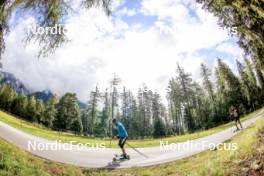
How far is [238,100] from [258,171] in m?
29.0

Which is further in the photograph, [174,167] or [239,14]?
[174,167]

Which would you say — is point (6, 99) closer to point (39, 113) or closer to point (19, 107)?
point (19, 107)

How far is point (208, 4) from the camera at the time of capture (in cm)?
957

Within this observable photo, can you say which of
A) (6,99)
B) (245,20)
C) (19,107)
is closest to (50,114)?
(19,107)

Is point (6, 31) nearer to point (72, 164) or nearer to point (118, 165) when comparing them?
point (72, 164)

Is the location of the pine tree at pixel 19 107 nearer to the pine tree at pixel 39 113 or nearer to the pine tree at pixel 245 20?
the pine tree at pixel 39 113

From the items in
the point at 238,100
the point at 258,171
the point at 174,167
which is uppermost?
the point at 238,100

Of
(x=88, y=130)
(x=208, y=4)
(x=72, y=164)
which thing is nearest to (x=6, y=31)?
(x=72, y=164)

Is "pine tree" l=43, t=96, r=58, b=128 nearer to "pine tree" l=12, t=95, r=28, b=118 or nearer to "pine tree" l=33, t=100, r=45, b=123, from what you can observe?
"pine tree" l=33, t=100, r=45, b=123

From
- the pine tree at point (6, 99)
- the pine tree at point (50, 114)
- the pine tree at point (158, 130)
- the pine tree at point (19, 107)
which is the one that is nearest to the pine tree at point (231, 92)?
the pine tree at point (158, 130)

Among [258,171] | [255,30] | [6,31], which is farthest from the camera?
[6,31]

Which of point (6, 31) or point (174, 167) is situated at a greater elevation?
point (6, 31)

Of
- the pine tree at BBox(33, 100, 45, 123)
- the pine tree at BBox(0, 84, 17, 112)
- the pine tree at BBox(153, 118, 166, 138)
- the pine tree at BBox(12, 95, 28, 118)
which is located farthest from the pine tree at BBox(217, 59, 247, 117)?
the pine tree at BBox(0, 84, 17, 112)

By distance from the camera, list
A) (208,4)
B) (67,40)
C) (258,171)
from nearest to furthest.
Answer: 1. (258,171)
2. (208,4)
3. (67,40)
